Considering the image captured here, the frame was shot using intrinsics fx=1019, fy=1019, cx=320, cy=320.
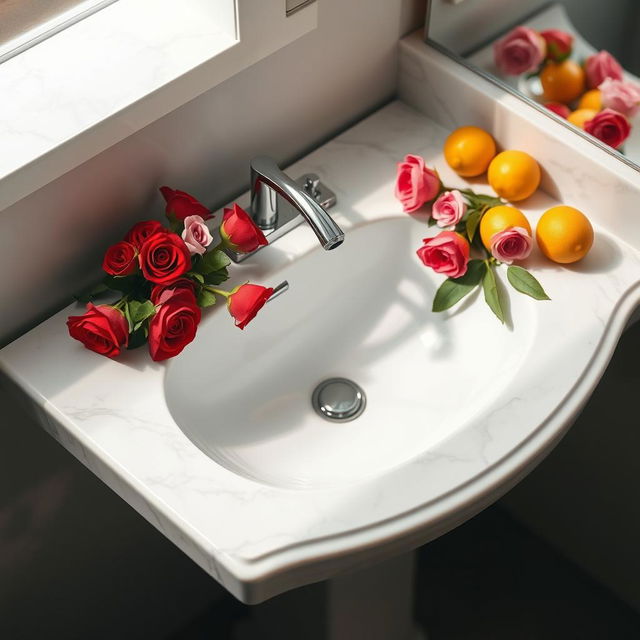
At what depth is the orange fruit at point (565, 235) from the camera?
1.24 m

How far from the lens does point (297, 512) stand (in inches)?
41.2

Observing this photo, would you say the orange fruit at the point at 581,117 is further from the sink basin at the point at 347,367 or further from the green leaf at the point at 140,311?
the green leaf at the point at 140,311

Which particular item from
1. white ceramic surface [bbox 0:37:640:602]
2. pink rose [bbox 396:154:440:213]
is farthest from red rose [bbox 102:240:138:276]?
pink rose [bbox 396:154:440:213]

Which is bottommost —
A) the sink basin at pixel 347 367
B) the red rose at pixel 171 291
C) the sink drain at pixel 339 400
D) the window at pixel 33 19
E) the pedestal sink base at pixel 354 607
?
the pedestal sink base at pixel 354 607

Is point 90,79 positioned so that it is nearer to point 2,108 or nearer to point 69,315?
point 2,108

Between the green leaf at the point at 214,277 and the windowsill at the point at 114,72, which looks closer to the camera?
the windowsill at the point at 114,72

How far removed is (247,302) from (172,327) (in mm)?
89

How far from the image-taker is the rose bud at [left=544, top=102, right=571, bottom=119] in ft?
4.47

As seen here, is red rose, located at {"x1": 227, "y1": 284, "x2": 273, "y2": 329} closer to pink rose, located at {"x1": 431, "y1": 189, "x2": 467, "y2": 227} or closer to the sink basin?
the sink basin

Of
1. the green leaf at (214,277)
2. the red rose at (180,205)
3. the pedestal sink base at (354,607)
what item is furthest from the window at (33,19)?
the pedestal sink base at (354,607)

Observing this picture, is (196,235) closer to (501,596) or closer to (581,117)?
(581,117)

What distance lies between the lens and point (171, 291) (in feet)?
3.81

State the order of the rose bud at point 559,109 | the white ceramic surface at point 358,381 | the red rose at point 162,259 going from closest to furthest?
the white ceramic surface at point 358,381 → the red rose at point 162,259 → the rose bud at point 559,109

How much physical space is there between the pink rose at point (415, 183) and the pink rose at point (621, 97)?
0.85ft
